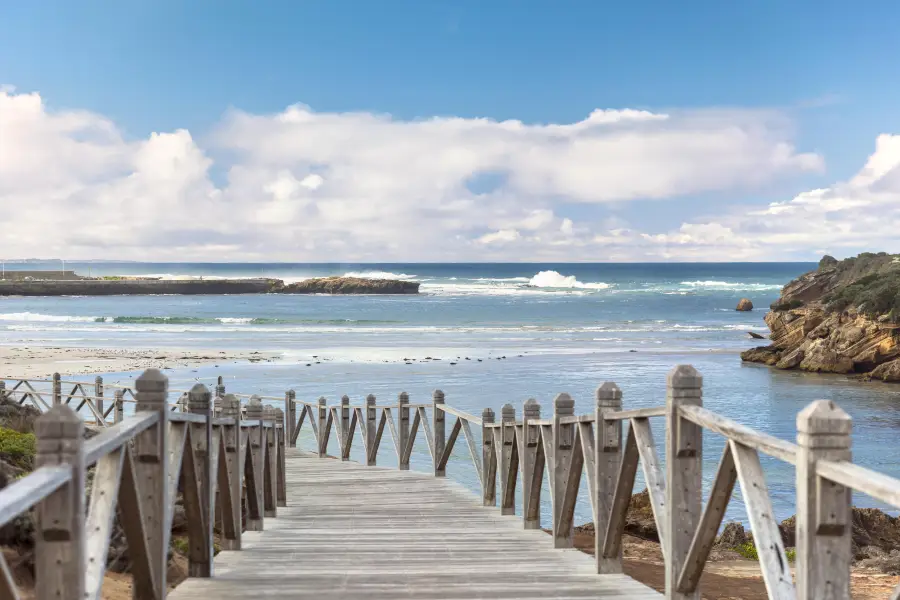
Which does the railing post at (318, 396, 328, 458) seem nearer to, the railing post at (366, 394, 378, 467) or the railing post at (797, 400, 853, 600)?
the railing post at (366, 394, 378, 467)

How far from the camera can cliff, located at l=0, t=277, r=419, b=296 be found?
113375 millimetres

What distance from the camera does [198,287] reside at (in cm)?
11788

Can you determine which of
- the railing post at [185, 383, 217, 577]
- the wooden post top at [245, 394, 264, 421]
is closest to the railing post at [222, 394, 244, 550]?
the railing post at [185, 383, 217, 577]

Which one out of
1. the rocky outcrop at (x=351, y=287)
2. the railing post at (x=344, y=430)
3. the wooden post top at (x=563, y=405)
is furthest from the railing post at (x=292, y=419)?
the rocky outcrop at (x=351, y=287)

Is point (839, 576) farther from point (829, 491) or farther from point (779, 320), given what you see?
point (779, 320)

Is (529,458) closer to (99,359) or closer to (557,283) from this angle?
(99,359)

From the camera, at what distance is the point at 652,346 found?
4478cm

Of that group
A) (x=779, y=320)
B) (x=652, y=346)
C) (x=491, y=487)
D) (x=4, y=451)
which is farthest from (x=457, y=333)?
(x=4, y=451)

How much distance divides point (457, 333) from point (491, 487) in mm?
42236

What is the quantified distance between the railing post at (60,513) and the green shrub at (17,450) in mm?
4875

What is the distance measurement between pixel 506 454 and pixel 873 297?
27890 mm

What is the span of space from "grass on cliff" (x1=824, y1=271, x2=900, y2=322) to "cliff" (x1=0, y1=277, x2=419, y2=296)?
257 feet

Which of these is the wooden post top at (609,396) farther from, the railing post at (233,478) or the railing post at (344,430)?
the railing post at (344,430)

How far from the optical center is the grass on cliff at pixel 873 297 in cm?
3367
